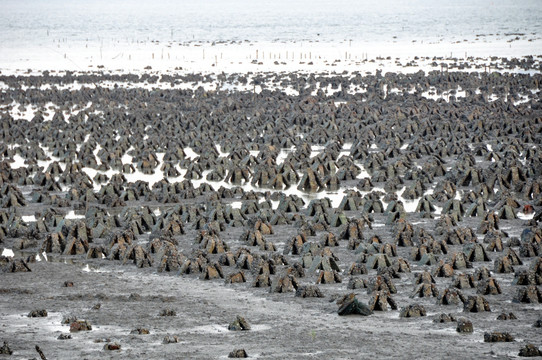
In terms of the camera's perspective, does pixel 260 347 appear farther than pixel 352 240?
No

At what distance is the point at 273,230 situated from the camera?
2348 cm

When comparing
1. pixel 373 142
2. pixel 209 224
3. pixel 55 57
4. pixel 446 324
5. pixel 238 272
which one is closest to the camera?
pixel 446 324

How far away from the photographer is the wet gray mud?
15219 mm

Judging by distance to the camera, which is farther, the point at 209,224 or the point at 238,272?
the point at 209,224

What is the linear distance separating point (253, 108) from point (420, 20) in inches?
5819

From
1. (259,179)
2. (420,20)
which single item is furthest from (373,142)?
(420,20)

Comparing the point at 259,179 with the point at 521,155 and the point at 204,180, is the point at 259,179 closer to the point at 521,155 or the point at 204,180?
the point at 204,180

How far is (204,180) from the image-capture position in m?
31.4

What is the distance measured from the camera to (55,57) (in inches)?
3885

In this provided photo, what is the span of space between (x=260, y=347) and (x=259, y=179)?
54.7ft

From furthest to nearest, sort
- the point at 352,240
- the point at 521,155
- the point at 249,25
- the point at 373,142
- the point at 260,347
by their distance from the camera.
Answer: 1. the point at 249,25
2. the point at 373,142
3. the point at 521,155
4. the point at 352,240
5. the point at 260,347

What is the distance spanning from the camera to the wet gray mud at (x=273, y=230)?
49.9 ft

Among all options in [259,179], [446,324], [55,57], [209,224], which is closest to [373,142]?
[259,179]

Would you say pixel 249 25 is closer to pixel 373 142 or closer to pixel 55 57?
pixel 55 57
